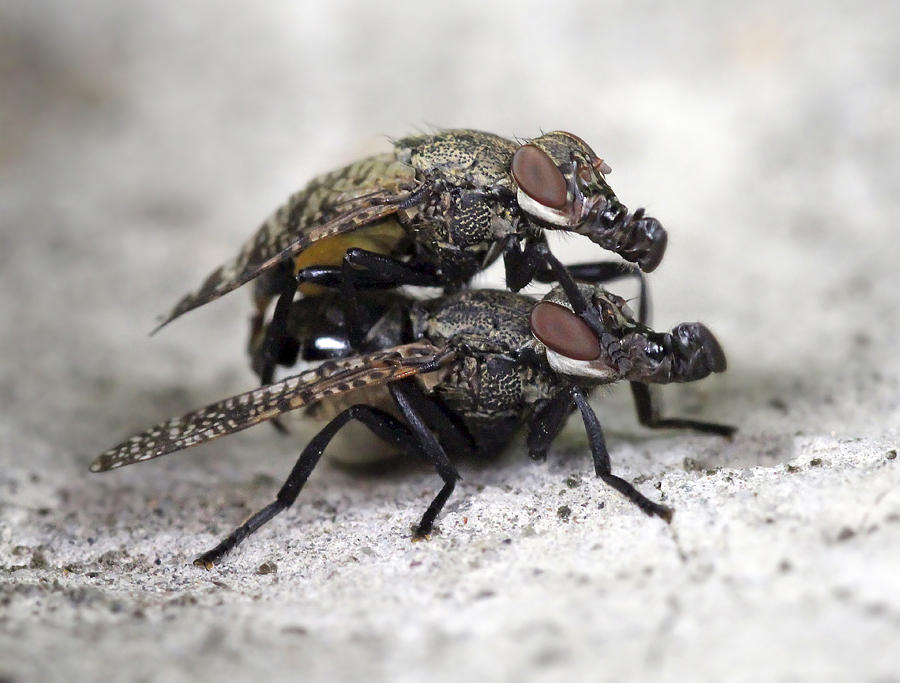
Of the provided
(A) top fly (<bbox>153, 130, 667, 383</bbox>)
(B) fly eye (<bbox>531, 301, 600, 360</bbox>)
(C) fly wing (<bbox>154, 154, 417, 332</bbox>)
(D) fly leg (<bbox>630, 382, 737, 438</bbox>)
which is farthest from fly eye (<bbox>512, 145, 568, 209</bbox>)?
(D) fly leg (<bbox>630, 382, 737, 438</bbox>)

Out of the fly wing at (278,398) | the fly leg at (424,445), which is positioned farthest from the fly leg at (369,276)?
the fly leg at (424,445)

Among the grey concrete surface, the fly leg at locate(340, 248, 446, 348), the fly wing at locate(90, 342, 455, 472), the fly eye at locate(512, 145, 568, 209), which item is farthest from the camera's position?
the fly leg at locate(340, 248, 446, 348)

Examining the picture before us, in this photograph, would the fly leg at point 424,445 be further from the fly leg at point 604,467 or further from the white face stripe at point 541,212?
the white face stripe at point 541,212

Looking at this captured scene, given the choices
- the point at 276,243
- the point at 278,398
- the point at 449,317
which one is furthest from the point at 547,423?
the point at 276,243

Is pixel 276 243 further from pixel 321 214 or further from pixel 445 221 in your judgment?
pixel 445 221

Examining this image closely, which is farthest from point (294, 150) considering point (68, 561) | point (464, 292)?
point (68, 561)

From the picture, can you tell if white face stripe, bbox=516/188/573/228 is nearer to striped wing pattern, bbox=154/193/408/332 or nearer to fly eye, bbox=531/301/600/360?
fly eye, bbox=531/301/600/360

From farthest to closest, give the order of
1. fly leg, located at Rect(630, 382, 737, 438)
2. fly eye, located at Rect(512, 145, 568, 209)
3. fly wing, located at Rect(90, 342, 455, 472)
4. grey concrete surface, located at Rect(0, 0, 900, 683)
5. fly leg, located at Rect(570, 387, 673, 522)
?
fly leg, located at Rect(630, 382, 737, 438), fly wing, located at Rect(90, 342, 455, 472), fly eye, located at Rect(512, 145, 568, 209), fly leg, located at Rect(570, 387, 673, 522), grey concrete surface, located at Rect(0, 0, 900, 683)
